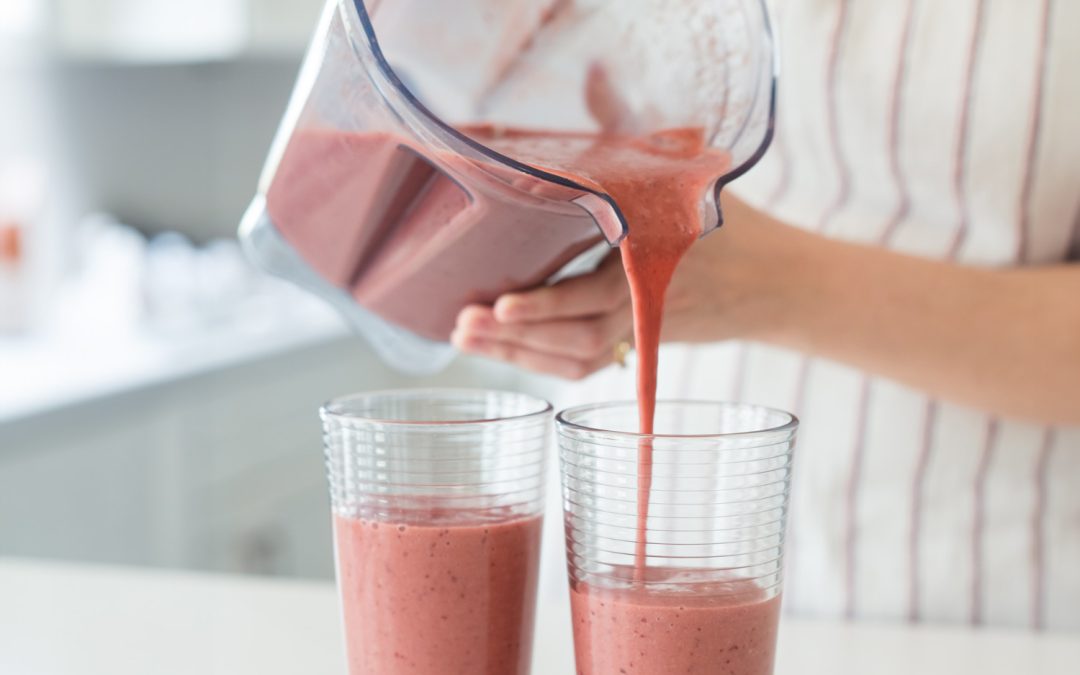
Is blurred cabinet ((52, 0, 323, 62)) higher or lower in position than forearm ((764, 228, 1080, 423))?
higher

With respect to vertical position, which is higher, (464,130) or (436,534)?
(464,130)

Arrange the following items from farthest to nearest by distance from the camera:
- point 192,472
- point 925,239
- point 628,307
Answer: point 192,472 → point 925,239 → point 628,307

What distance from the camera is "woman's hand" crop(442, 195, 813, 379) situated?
0.76 meters

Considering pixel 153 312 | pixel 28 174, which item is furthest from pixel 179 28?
pixel 153 312

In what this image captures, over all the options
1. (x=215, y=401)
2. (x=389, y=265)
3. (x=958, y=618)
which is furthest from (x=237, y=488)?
(x=389, y=265)

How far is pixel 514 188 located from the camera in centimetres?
59

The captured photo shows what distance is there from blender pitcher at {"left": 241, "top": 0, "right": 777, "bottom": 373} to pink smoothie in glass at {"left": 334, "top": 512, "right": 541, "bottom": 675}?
0.53 ft

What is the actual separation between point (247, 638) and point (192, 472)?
1327 millimetres

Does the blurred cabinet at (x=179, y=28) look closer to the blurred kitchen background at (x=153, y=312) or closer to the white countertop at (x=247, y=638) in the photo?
the blurred kitchen background at (x=153, y=312)

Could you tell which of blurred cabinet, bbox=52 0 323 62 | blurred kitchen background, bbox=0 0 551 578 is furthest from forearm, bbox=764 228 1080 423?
blurred cabinet, bbox=52 0 323 62

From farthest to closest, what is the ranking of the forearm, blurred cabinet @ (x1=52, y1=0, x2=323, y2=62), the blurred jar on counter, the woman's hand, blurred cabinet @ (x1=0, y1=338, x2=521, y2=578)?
1. blurred cabinet @ (x1=52, y1=0, x2=323, y2=62)
2. the blurred jar on counter
3. blurred cabinet @ (x1=0, y1=338, x2=521, y2=578)
4. the forearm
5. the woman's hand

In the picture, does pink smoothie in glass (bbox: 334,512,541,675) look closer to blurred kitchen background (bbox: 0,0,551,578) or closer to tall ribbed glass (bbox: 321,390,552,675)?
tall ribbed glass (bbox: 321,390,552,675)

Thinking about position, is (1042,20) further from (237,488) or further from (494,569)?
(237,488)

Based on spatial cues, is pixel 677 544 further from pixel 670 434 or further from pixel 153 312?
pixel 153 312
